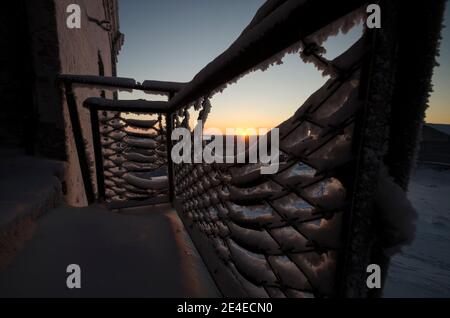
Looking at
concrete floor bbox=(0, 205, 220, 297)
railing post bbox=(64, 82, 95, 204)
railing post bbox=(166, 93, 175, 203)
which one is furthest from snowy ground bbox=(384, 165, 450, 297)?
railing post bbox=(64, 82, 95, 204)

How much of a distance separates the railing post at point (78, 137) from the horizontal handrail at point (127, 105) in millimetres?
276

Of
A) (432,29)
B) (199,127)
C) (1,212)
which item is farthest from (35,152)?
(432,29)

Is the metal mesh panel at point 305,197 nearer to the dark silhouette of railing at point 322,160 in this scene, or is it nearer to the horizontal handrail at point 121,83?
the dark silhouette of railing at point 322,160

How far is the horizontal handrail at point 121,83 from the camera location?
2.38 meters

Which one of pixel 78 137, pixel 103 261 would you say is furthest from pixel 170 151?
pixel 103 261

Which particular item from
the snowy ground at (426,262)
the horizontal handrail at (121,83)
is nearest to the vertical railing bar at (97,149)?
the horizontal handrail at (121,83)

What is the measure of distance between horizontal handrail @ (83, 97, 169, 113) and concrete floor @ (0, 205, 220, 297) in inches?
47.0

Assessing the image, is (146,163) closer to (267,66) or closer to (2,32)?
(2,32)

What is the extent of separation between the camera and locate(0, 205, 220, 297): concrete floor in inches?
38.5

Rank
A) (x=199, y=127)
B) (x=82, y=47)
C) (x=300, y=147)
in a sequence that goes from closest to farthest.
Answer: (x=300, y=147) < (x=199, y=127) < (x=82, y=47)

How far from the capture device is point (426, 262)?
4.29 meters

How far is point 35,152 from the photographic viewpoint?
2.48 meters

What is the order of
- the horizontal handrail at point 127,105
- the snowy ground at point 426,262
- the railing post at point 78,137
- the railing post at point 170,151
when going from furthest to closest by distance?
1. the snowy ground at point 426,262
2. the railing post at point 170,151
3. the railing post at point 78,137
4. the horizontal handrail at point 127,105
